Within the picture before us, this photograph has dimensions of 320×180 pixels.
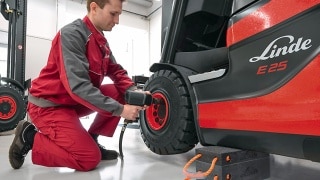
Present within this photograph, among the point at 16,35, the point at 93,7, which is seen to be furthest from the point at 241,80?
the point at 16,35

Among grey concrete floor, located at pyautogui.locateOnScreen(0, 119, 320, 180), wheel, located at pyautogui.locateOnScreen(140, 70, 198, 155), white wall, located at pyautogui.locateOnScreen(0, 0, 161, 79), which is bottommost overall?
grey concrete floor, located at pyautogui.locateOnScreen(0, 119, 320, 180)

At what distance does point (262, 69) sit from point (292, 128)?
0.25 meters

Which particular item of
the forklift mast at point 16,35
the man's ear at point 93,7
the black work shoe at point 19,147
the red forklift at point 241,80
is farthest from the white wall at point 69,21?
the red forklift at point 241,80

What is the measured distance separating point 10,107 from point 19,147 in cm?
207

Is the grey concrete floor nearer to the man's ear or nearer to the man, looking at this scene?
the man

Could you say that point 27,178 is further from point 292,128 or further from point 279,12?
point 279,12

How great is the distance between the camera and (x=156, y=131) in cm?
151

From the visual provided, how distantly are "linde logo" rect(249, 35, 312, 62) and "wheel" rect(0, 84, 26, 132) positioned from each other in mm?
3147

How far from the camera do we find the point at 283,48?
94 cm

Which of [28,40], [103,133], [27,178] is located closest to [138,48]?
[28,40]

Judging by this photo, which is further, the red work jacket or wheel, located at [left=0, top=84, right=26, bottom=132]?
wheel, located at [left=0, top=84, right=26, bottom=132]

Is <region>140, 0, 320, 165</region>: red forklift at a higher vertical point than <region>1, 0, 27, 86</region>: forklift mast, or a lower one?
lower

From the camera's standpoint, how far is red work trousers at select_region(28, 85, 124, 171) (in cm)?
143

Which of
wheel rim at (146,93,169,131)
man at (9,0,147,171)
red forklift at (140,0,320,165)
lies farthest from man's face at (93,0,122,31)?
wheel rim at (146,93,169,131)
